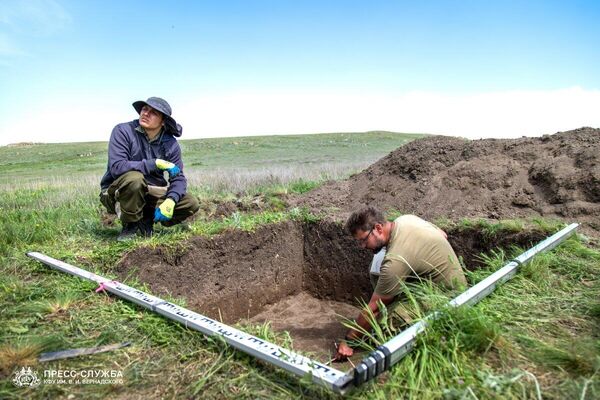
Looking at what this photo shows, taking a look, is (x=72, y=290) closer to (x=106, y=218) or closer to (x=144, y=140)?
(x=144, y=140)

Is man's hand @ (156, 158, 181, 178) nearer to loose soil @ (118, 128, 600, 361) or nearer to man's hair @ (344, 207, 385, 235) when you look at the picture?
loose soil @ (118, 128, 600, 361)

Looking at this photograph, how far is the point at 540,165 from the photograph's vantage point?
6039 millimetres

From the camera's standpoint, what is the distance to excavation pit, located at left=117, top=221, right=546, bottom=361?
4.20m

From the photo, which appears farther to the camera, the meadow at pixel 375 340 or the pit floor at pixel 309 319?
the pit floor at pixel 309 319

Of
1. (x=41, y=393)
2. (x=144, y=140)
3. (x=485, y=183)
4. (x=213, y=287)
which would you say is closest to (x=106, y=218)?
(x=144, y=140)

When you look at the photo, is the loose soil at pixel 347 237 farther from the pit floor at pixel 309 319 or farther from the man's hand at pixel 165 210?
the man's hand at pixel 165 210

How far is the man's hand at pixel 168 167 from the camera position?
450 centimetres

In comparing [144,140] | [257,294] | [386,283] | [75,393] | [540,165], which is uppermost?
[144,140]

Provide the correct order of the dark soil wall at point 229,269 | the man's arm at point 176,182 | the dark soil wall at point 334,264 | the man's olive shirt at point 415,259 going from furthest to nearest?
1. the dark soil wall at point 334,264
2. the man's arm at point 176,182
3. the dark soil wall at point 229,269
4. the man's olive shirt at point 415,259

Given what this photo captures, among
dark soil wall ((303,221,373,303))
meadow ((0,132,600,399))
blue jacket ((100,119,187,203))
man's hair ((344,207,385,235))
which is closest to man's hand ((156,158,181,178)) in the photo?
blue jacket ((100,119,187,203))

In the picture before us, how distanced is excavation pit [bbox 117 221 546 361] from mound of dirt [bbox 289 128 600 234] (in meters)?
0.67

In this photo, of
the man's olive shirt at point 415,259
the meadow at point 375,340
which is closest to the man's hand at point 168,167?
the meadow at point 375,340

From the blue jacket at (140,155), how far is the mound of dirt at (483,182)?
2.12 metres

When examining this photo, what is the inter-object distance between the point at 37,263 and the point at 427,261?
3440mm
